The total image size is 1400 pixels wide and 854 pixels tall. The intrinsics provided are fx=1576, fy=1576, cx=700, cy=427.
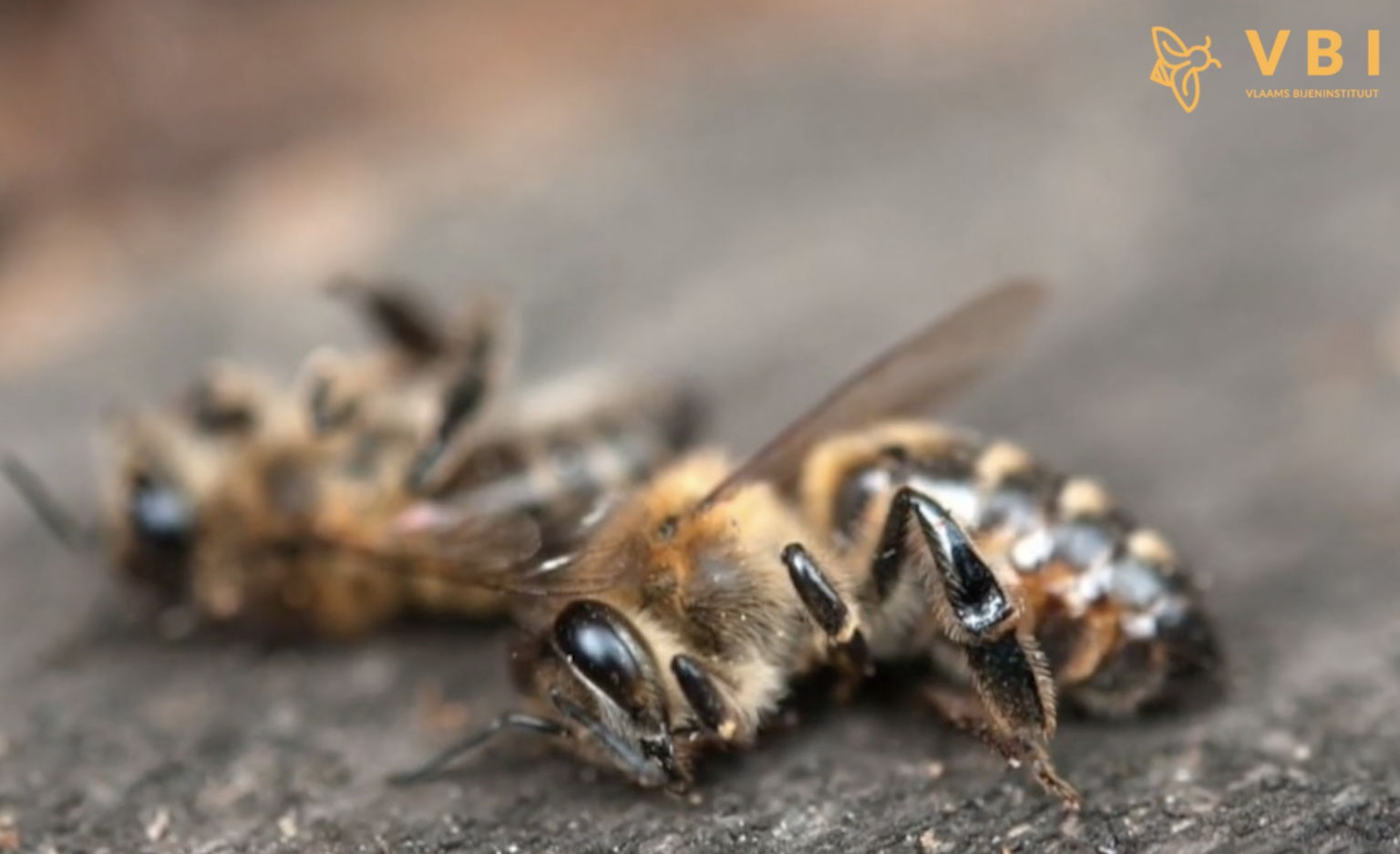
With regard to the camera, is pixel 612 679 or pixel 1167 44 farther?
pixel 1167 44

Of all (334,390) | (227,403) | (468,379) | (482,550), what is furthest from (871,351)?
(227,403)

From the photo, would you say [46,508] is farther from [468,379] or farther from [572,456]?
[572,456]

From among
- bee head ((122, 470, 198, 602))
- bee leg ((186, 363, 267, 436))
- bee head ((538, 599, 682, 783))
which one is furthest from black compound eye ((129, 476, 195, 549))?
bee head ((538, 599, 682, 783))

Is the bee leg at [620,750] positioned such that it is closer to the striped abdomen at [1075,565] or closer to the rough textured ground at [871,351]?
the rough textured ground at [871,351]

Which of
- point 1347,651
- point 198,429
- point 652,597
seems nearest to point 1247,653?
point 1347,651

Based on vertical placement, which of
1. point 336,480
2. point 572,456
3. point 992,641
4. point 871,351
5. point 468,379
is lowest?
point 992,641

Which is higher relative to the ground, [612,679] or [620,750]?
[612,679]

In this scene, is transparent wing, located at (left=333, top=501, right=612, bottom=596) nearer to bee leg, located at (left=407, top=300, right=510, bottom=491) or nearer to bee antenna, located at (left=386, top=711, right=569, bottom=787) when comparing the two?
bee leg, located at (left=407, top=300, right=510, bottom=491)
